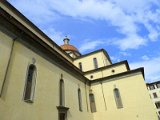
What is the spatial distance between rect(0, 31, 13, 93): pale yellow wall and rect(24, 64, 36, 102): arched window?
209cm

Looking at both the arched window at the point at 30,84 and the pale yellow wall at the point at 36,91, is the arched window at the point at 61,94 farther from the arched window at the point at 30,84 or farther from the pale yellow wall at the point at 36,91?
the arched window at the point at 30,84

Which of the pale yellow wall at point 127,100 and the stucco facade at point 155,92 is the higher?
the stucco facade at point 155,92

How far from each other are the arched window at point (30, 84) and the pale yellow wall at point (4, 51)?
82.2 inches

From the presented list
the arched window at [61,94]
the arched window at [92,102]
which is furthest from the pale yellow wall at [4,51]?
the arched window at [92,102]

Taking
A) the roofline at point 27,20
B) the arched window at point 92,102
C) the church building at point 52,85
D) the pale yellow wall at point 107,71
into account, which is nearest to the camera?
the church building at point 52,85

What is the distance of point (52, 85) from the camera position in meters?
13.6

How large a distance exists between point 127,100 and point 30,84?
11.8 m

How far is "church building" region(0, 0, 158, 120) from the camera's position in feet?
33.1

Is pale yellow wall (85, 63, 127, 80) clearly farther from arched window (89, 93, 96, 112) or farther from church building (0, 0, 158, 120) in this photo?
arched window (89, 93, 96, 112)

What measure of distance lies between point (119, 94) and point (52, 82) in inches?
368

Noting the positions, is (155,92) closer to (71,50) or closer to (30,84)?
(71,50)

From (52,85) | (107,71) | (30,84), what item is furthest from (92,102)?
(30,84)

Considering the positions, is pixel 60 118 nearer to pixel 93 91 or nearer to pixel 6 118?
pixel 6 118

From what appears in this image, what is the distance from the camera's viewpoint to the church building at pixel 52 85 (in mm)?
10102
